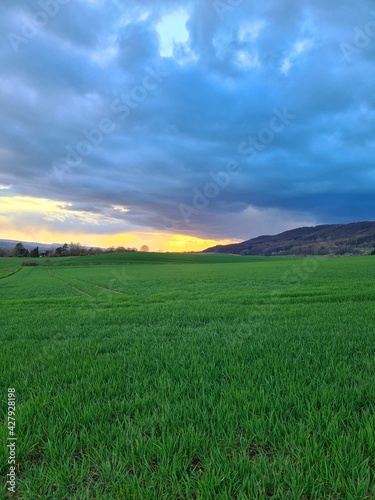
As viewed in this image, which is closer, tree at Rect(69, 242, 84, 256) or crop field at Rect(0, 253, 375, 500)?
crop field at Rect(0, 253, 375, 500)

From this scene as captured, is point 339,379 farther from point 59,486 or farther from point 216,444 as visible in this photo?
point 59,486

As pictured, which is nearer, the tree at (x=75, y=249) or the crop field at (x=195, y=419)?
the crop field at (x=195, y=419)

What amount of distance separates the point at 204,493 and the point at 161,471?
0.45 m

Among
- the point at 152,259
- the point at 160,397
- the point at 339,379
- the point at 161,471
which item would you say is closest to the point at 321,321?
the point at 339,379

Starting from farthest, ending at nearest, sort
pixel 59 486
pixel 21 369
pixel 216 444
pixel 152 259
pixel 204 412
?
pixel 152 259 < pixel 21 369 < pixel 204 412 < pixel 216 444 < pixel 59 486

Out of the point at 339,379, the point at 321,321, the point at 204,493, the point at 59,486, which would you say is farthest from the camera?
the point at 321,321

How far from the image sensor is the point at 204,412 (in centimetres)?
328

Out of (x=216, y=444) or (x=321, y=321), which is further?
(x=321, y=321)

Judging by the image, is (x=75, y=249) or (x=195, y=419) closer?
(x=195, y=419)

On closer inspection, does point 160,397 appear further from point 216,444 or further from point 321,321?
point 321,321

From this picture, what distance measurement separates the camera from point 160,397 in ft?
12.4

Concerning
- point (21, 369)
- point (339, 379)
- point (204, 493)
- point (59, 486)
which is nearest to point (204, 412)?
point (204, 493)

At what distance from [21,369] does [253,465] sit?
4392 millimetres

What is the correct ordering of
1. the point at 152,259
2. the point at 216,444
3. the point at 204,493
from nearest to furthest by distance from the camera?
1. the point at 204,493
2. the point at 216,444
3. the point at 152,259
